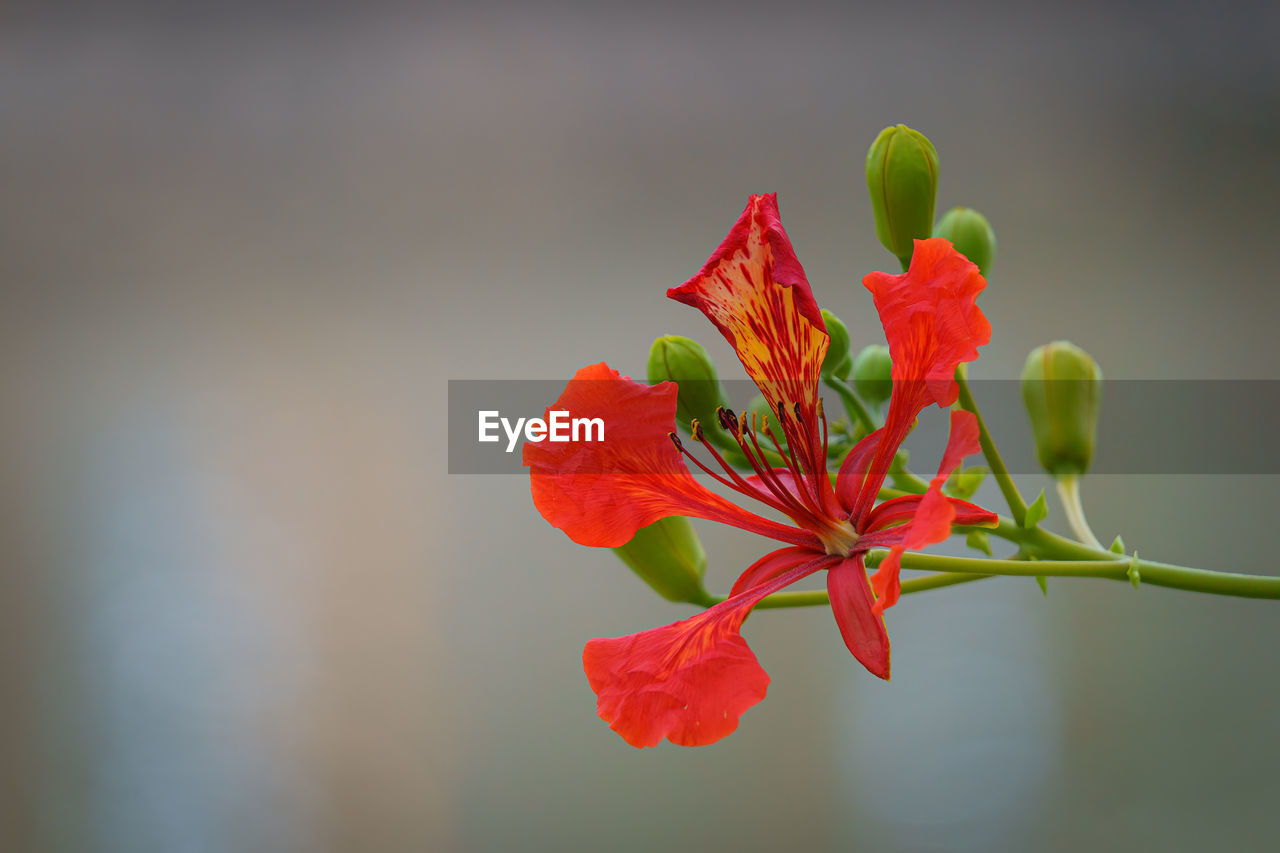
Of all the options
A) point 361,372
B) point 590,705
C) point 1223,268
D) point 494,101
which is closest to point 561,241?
point 494,101

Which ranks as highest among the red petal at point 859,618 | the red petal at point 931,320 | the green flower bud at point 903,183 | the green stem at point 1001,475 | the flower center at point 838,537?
the green flower bud at point 903,183

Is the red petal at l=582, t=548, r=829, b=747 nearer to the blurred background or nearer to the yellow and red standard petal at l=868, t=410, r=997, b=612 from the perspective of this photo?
the yellow and red standard petal at l=868, t=410, r=997, b=612

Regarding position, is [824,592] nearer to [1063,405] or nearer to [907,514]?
[907,514]

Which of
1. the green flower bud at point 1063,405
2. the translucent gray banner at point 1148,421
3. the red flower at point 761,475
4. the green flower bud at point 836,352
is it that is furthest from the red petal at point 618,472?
the translucent gray banner at point 1148,421

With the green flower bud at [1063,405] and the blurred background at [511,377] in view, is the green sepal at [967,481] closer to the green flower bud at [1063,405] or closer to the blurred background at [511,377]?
the green flower bud at [1063,405]

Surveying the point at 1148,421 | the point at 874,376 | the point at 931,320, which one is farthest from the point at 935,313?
the point at 1148,421

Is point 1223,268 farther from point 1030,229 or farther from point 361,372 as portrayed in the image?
point 361,372
